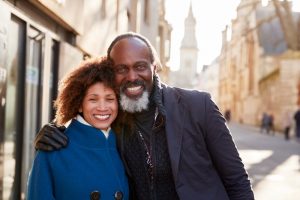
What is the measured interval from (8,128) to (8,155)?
27 centimetres

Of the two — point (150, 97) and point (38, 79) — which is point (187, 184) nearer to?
point (150, 97)

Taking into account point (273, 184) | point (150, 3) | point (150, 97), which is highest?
point (150, 3)

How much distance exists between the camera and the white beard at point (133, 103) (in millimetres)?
3000

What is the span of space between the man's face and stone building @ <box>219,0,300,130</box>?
21260 mm

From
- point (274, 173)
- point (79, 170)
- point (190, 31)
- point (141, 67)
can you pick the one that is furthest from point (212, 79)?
point (79, 170)

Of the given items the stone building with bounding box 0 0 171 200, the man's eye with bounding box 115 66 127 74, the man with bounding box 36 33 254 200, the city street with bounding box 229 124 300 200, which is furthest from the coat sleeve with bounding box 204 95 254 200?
the city street with bounding box 229 124 300 200

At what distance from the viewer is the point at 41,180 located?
262 centimetres

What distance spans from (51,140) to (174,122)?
709 mm

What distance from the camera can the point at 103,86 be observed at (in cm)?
289

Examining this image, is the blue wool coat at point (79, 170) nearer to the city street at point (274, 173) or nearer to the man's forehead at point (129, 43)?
the man's forehead at point (129, 43)

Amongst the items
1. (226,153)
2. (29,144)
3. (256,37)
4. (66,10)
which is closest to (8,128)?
(29,144)

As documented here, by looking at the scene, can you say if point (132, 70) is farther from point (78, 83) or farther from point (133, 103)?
point (78, 83)

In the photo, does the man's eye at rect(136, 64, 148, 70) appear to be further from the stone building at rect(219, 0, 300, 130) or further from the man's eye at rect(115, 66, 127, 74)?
the stone building at rect(219, 0, 300, 130)

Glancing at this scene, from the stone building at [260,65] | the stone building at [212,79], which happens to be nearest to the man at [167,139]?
the stone building at [260,65]
